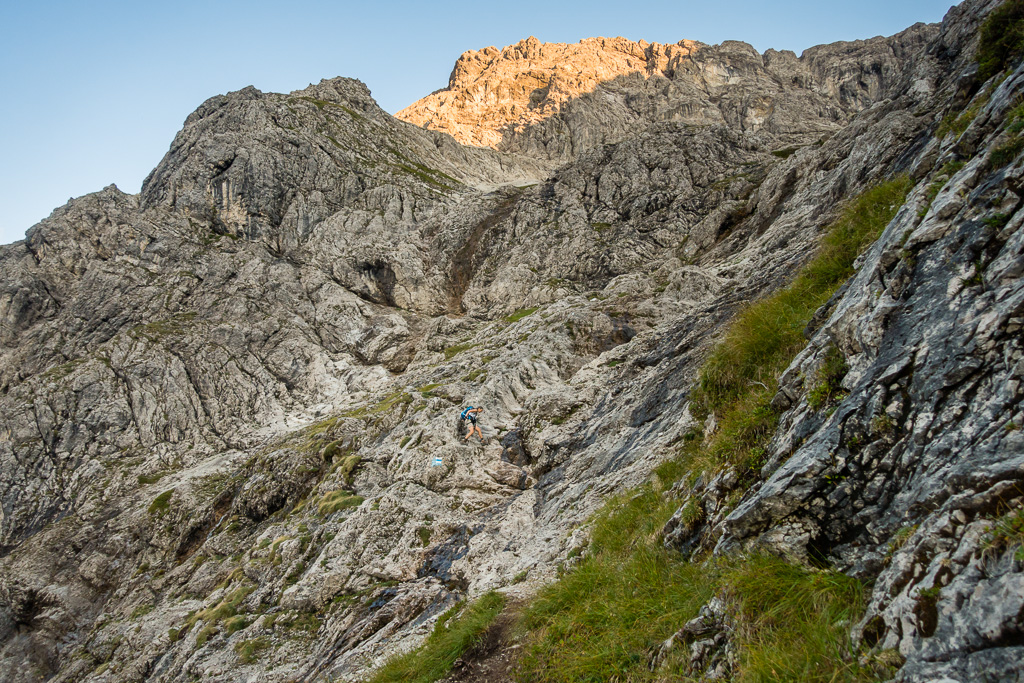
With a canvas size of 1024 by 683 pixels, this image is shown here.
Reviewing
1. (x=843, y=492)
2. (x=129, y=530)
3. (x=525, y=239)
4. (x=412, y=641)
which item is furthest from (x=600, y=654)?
(x=525, y=239)

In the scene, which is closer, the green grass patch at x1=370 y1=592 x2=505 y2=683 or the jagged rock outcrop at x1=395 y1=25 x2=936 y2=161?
the green grass patch at x1=370 y1=592 x2=505 y2=683

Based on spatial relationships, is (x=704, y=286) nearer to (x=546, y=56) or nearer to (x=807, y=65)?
(x=807, y=65)

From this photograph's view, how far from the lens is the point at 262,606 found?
Answer: 1612 centimetres

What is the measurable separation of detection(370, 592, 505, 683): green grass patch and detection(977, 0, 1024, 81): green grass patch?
41.1 ft

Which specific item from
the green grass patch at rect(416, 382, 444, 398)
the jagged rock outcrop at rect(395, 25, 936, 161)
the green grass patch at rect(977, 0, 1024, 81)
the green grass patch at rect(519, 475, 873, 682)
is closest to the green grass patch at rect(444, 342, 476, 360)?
the green grass patch at rect(416, 382, 444, 398)

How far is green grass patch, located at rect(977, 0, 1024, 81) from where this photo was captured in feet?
28.2

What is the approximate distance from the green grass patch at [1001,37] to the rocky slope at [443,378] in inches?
26.1

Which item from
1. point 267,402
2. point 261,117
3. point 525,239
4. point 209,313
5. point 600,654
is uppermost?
point 261,117

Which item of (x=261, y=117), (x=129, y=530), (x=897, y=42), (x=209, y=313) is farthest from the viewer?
(x=897, y=42)

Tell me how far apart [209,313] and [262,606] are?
4576 cm

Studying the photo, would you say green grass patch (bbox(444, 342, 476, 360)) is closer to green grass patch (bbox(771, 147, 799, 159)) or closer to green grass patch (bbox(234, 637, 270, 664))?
green grass patch (bbox(234, 637, 270, 664))

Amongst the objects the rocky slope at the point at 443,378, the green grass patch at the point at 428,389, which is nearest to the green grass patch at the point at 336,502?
the rocky slope at the point at 443,378

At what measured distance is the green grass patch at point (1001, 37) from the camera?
8.59m

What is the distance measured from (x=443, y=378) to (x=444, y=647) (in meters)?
27.1
